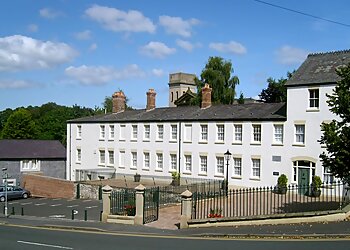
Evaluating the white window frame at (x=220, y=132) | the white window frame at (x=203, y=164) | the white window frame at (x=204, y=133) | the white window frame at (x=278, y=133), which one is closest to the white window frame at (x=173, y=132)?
the white window frame at (x=204, y=133)

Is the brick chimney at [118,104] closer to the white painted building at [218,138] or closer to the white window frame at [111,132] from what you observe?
the white painted building at [218,138]

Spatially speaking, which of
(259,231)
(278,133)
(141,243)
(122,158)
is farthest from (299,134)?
(141,243)

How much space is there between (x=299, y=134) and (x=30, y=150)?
38.0m

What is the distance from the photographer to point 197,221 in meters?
19.8

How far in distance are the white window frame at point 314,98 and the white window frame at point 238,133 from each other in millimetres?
6858

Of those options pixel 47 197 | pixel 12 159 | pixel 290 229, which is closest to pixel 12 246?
pixel 290 229

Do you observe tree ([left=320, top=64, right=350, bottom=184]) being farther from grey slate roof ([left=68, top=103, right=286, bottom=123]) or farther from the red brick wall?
the red brick wall

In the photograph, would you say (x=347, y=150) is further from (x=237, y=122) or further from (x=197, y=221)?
(x=237, y=122)

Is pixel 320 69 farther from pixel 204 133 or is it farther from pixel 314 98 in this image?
pixel 204 133

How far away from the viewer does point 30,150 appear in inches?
2335

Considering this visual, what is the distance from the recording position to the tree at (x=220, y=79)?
211 feet

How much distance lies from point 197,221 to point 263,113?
19.8 metres

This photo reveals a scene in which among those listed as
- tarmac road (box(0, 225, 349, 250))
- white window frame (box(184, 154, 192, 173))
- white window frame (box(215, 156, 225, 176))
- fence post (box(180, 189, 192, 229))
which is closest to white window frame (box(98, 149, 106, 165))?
white window frame (box(184, 154, 192, 173))

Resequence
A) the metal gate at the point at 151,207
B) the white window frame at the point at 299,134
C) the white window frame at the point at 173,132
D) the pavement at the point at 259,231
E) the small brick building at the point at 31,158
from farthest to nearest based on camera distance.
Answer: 1. the small brick building at the point at 31,158
2. the white window frame at the point at 173,132
3. the white window frame at the point at 299,134
4. the metal gate at the point at 151,207
5. the pavement at the point at 259,231
